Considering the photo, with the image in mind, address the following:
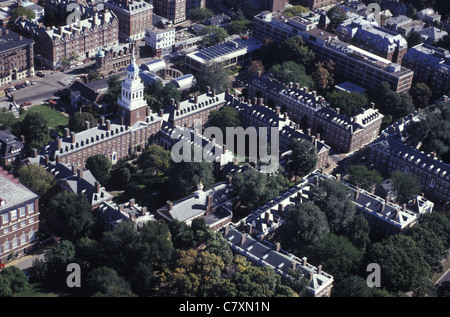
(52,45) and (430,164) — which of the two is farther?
(52,45)

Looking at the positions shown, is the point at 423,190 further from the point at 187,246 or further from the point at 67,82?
the point at 67,82

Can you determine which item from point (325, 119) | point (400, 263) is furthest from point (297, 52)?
point (400, 263)

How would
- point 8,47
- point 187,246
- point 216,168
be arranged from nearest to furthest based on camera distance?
1. point 187,246
2. point 216,168
3. point 8,47

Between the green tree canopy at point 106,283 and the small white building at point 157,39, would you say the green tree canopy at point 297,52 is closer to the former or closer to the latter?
the small white building at point 157,39

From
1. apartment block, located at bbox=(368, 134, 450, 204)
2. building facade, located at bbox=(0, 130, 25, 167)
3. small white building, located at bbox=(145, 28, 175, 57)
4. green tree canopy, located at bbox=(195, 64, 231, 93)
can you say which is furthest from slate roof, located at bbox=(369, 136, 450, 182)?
building facade, located at bbox=(0, 130, 25, 167)

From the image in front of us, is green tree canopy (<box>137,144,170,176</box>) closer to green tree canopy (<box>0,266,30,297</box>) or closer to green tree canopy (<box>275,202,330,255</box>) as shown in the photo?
green tree canopy (<box>275,202,330,255</box>)

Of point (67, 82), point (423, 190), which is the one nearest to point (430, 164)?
point (423, 190)

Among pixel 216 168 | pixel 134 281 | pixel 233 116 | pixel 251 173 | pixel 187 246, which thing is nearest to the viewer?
Result: pixel 134 281

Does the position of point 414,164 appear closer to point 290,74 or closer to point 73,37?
point 290,74
